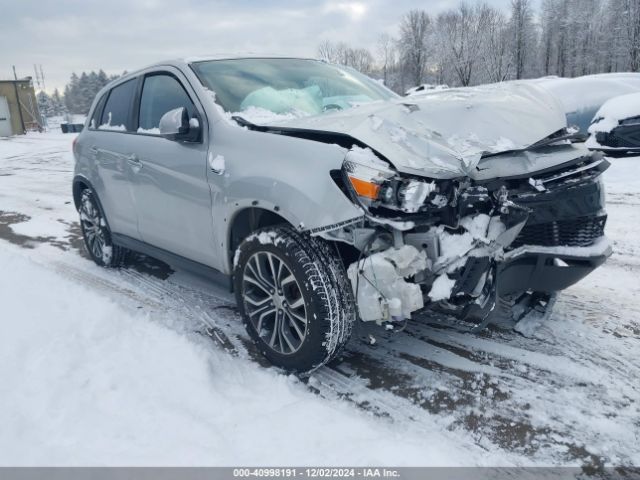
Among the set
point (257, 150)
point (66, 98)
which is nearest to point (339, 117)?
point (257, 150)

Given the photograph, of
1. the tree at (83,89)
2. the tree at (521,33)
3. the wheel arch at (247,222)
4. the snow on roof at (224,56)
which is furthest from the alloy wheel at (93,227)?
the tree at (83,89)

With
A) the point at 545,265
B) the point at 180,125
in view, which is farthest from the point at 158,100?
the point at 545,265

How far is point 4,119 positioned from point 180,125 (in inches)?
1615

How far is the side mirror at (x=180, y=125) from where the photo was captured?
324 cm

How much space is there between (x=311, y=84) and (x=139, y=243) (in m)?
1.97

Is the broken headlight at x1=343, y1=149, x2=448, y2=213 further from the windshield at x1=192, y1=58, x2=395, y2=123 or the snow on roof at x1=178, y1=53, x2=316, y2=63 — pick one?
the snow on roof at x1=178, y1=53, x2=316, y2=63

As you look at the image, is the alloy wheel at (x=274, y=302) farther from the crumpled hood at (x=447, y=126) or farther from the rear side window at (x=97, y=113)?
the rear side window at (x=97, y=113)

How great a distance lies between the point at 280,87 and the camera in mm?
3666

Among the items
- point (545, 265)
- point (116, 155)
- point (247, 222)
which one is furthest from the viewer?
point (116, 155)

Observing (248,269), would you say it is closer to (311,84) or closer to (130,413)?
(130,413)

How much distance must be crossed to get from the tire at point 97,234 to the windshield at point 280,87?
2107 mm

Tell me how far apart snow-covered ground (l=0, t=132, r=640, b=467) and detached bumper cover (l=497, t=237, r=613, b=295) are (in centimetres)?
51

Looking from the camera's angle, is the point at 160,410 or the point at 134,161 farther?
the point at 134,161

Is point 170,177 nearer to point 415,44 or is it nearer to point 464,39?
point 464,39
